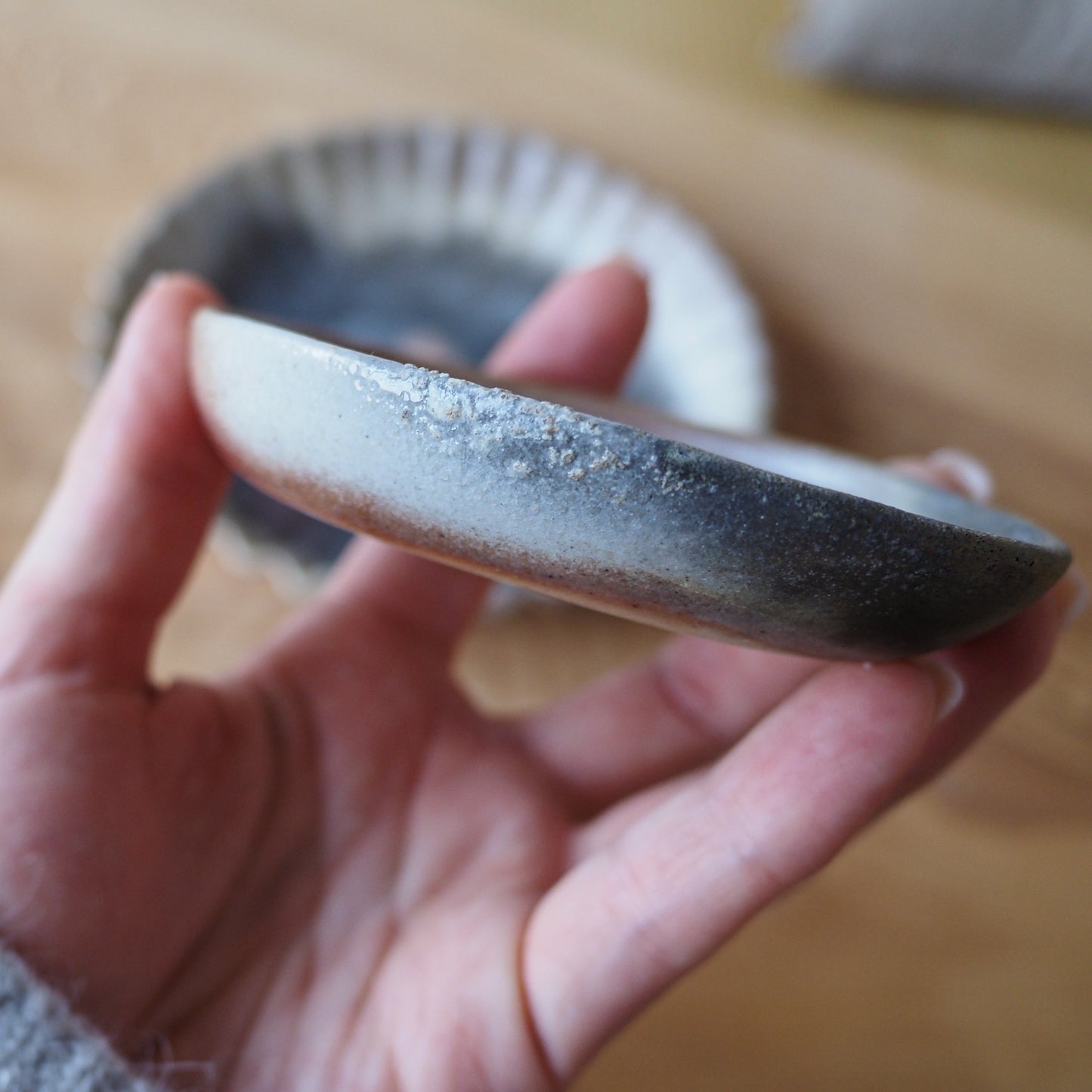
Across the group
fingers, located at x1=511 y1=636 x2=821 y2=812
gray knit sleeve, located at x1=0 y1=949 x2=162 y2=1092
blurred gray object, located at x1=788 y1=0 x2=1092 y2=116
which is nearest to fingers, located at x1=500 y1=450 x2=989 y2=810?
fingers, located at x1=511 y1=636 x2=821 y2=812

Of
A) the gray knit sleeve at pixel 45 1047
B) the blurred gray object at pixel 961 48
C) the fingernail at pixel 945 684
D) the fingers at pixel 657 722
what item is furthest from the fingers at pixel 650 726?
the blurred gray object at pixel 961 48

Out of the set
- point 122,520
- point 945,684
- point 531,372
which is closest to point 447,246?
point 531,372

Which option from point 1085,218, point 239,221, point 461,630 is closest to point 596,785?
point 461,630

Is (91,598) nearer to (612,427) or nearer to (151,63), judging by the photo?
(612,427)

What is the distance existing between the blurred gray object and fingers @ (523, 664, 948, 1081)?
1.92ft

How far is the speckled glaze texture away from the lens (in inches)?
8.3

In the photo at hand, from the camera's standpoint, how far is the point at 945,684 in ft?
1.02

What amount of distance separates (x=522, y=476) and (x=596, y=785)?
25 centimetres

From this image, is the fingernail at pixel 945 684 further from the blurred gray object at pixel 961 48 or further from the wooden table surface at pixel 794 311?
the blurred gray object at pixel 961 48

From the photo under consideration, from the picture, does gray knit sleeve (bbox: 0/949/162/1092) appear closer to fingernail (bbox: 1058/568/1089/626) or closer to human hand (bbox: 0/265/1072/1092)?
human hand (bbox: 0/265/1072/1092)

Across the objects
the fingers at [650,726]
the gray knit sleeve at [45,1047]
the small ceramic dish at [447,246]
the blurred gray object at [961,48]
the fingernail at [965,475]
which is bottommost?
the gray knit sleeve at [45,1047]

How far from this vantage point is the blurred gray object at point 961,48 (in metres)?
0.67

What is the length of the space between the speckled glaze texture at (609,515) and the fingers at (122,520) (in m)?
0.11

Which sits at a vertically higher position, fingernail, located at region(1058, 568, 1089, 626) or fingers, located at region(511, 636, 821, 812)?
fingernail, located at region(1058, 568, 1089, 626)
